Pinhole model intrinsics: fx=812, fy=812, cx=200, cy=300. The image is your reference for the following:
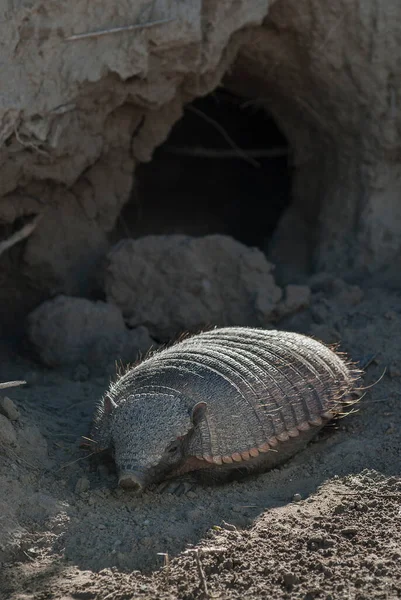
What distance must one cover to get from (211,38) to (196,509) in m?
3.59

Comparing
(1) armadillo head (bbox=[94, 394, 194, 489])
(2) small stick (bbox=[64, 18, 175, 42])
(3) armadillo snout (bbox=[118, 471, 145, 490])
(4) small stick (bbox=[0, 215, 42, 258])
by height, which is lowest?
(3) armadillo snout (bbox=[118, 471, 145, 490])

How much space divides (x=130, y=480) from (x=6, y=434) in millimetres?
779

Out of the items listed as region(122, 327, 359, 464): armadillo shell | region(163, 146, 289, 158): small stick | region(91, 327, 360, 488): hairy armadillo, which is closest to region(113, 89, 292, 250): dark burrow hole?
region(163, 146, 289, 158): small stick

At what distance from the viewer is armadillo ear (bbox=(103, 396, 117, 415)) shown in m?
4.53

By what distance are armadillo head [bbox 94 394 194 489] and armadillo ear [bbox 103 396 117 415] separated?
5 centimetres

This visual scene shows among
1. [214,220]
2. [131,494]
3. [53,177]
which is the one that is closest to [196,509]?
[131,494]

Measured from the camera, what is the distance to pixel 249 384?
4625mm

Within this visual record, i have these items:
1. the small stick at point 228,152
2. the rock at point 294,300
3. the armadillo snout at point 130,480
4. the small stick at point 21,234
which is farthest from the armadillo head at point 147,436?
the small stick at point 228,152

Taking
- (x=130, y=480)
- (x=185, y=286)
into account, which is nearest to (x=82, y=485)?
(x=130, y=480)

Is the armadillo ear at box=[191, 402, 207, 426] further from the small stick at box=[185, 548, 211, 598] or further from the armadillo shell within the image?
the small stick at box=[185, 548, 211, 598]

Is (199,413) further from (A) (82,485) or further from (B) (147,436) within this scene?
(A) (82,485)

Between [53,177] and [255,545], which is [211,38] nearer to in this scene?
[53,177]

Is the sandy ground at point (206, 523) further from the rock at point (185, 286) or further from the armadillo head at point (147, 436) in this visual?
the rock at point (185, 286)

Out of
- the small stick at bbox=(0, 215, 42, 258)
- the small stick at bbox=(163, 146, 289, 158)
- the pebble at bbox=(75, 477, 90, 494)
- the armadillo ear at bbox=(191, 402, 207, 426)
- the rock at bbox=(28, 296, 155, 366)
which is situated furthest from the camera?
the small stick at bbox=(163, 146, 289, 158)
